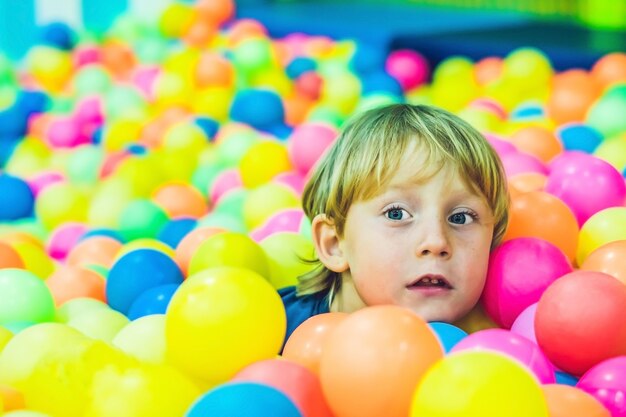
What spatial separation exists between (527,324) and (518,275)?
86 mm

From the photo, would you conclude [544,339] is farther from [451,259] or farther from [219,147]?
[219,147]

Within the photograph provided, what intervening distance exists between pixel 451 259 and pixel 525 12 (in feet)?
8.24

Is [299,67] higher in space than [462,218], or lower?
higher

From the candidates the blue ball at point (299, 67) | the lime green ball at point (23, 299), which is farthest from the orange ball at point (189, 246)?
the blue ball at point (299, 67)

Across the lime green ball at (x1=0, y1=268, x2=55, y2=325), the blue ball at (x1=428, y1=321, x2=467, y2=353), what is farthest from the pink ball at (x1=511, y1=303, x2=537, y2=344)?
the lime green ball at (x1=0, y1=268, x2=55, y2=325)

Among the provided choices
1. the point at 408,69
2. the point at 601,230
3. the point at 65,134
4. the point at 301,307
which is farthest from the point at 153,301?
the point at 408,69

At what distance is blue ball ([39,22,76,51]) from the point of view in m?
3.45

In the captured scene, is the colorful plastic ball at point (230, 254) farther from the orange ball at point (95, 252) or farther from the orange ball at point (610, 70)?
the orange ball at point (610, 70)

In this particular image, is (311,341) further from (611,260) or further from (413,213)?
(611,260)

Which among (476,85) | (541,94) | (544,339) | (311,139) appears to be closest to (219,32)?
(476,85)

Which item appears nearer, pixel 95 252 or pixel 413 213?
pixel 413 213

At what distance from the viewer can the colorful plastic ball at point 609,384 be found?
3.12 feet

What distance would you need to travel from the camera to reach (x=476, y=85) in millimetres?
2707

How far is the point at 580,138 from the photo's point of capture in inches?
79.0
